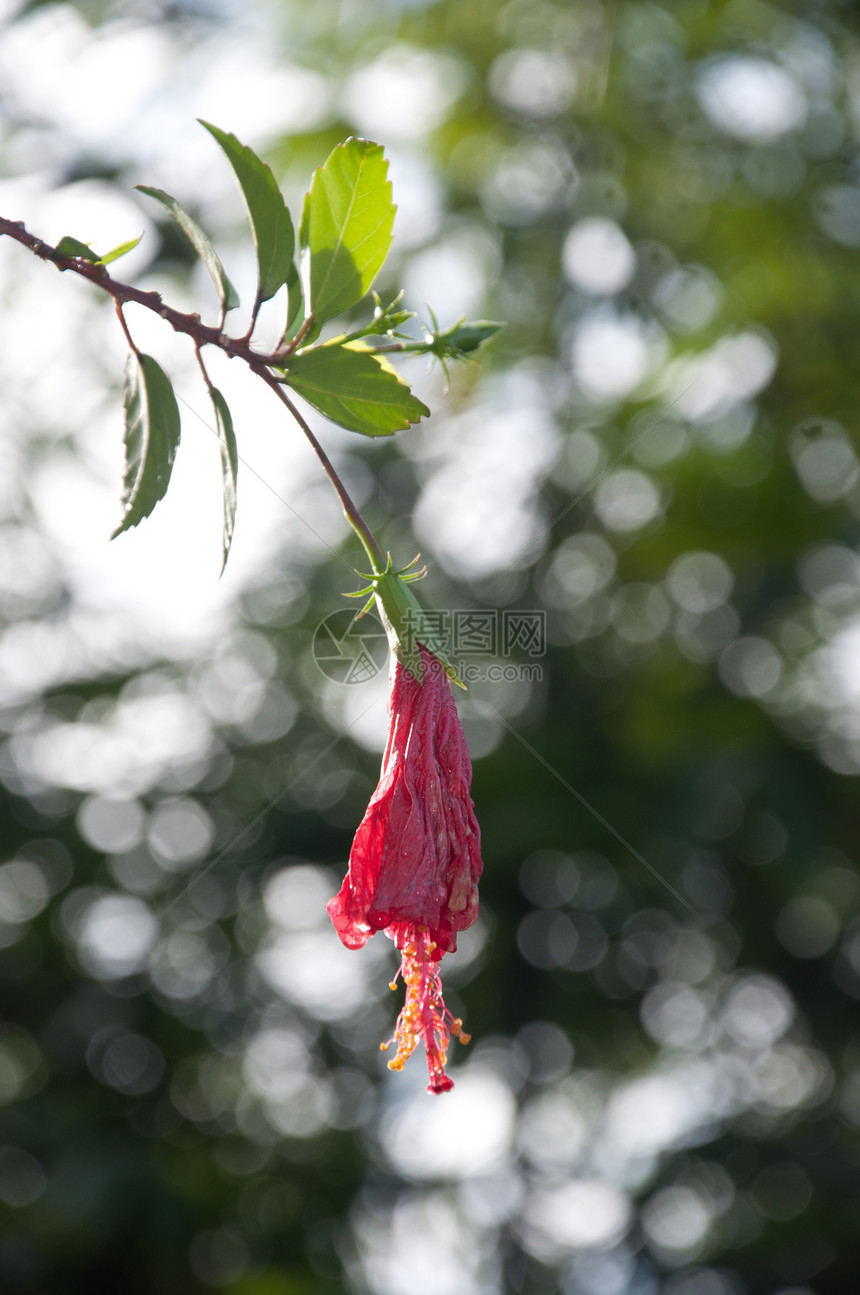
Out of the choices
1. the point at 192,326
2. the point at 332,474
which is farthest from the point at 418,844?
the point at 192,326

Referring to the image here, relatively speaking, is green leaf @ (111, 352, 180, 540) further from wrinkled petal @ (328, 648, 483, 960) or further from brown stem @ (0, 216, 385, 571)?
wrinkled petal @ (328, 648, 483, 960)

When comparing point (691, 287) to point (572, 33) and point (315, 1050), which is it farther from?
point (315, 1050)

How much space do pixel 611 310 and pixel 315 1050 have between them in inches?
137

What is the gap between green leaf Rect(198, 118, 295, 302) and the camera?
0.70 meters

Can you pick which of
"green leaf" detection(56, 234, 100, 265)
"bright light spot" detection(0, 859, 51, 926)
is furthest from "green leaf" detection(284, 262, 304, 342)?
"bright light spot" detection(0, 859, 51, 926)

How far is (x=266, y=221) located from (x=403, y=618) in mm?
303

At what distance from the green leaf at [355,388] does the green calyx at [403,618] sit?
10 cm

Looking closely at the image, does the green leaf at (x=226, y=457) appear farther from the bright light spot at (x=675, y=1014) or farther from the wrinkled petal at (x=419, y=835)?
the bright light spot at (x=675, y=1014)

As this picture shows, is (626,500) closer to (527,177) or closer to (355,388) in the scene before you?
(527,177)

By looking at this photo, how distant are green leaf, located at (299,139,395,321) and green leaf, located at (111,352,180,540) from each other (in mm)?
136

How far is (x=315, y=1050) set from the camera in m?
4.66

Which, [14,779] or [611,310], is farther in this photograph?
[14,779]

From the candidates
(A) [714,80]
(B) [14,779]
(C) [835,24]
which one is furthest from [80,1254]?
(C) [835,24]

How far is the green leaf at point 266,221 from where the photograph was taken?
70cm
